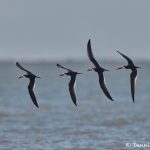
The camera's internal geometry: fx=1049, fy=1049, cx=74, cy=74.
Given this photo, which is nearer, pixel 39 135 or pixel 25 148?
pixel 25 148

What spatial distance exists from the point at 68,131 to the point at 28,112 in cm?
1202

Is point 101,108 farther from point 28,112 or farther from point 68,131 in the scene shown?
point 68,131

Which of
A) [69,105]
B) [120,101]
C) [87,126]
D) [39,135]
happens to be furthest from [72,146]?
[120,101]

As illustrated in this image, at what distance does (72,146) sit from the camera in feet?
138

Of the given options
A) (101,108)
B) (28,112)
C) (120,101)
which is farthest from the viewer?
(120,101)

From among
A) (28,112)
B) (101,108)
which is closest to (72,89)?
(28,112)

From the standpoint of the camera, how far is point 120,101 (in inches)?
2808

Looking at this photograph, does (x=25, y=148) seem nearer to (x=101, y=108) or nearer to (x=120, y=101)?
(x=101, y=108)

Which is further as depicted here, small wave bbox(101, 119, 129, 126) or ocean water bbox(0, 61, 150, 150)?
small wave bbox(101, 119, 129, 126)

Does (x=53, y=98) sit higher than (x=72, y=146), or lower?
higher

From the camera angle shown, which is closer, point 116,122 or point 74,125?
point 74,125

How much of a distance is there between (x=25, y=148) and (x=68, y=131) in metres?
6.51

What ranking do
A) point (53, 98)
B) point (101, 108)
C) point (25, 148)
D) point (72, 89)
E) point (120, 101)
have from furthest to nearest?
point (53, 98)
point (120, 101)
point (101, 108)
point (25, 148)
point (72, 89)

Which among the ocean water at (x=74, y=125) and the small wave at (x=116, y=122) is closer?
the ocean water at (x=74, y=125)
